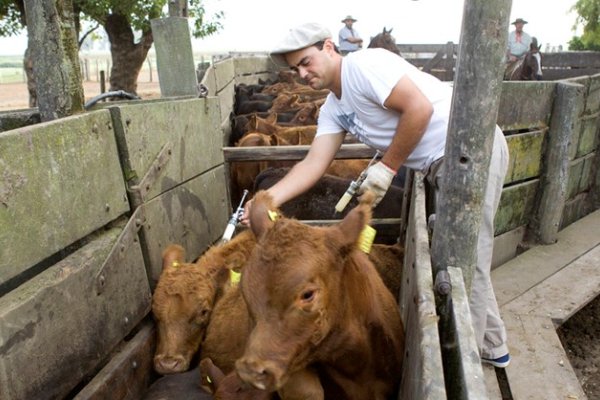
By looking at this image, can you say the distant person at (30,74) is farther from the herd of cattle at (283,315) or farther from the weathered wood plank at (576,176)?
the weathered wood plank at (576,176)

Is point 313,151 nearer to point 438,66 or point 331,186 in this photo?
point 331,186

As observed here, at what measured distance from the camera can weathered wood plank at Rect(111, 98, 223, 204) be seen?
343 centimetres

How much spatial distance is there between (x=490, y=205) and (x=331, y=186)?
252cm

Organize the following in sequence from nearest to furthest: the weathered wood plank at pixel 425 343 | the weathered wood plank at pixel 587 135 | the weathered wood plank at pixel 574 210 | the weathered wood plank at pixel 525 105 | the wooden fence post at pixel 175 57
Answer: the weathered wood plank at pixel 425 343
the wooden fence post at pixel 175 57
the weathered wood plank at pixel 525 105
the weathered wood plank at pixel 587 135
the weathered wood plank at pixel 574 210

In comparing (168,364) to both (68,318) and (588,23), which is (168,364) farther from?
(588,23)

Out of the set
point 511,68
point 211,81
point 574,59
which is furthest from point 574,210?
point 574,59

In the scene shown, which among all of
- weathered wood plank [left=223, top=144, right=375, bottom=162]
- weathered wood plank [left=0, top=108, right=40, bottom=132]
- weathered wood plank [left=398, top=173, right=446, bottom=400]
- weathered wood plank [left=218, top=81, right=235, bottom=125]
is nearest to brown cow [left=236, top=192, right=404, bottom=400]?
weathered wood plank [left=398, top=173, right=446, bottom=400]

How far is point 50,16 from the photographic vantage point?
126 inches

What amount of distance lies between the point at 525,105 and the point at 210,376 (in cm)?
458

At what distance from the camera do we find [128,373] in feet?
10.5

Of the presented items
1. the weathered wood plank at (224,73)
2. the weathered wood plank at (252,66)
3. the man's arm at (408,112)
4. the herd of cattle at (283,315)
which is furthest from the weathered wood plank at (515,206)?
the weathered wood plank at (252,66)

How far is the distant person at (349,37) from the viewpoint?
2042 centimetres

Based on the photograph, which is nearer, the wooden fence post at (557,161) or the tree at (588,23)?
the wooden fence post at (557,161)

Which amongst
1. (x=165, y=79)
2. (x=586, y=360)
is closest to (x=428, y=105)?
(x=165, y=79)
